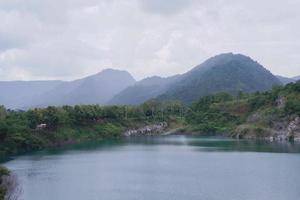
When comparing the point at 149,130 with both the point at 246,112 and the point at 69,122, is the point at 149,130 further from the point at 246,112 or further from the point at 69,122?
the point at 69,122

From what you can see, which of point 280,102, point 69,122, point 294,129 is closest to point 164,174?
point 294,129

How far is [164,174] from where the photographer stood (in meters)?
56.8

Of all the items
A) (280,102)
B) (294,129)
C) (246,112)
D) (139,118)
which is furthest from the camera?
(139,118)

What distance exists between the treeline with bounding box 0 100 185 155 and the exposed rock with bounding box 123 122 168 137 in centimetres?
225

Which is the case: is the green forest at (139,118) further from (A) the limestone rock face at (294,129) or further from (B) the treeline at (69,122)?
(A) the limestone rock face at (294,129)

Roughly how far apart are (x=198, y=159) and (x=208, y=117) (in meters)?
68.5

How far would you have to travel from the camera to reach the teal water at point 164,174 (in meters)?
44.8

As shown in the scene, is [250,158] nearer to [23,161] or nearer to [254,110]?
[23,161]

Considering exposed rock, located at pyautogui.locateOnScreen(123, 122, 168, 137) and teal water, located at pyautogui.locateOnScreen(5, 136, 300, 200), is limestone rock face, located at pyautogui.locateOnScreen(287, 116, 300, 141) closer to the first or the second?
teal water, located at pyautogui.locateOnScreen(5, 136, 300, 200)

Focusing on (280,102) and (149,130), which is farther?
(149,130)

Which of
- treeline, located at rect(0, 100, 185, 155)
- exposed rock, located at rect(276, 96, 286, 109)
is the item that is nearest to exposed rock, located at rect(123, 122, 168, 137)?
treeline, located at rect(0, 100, 185, 155)

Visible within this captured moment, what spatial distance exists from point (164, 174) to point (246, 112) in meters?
75.8

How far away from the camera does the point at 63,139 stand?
10769 cm

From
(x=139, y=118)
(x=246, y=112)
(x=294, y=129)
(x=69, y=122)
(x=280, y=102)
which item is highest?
(x=280, y=102)
